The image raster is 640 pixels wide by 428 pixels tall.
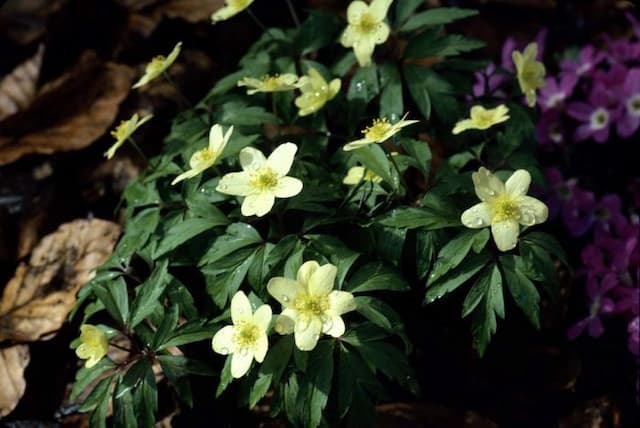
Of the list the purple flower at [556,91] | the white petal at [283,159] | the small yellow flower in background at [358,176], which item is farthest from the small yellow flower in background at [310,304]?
the purple flower at [556,91]

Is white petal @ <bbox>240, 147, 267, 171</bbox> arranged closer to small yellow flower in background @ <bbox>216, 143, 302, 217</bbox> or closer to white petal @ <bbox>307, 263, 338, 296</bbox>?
small yellow flower in background @ <bbox>216, 143, 302, 217</bbox>

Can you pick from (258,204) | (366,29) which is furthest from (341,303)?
(366,29)

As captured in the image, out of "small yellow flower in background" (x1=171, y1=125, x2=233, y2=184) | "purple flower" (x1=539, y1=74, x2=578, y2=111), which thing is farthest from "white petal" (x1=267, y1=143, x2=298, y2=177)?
"purple flower" (x1=539, y1=74, x2=578, y2=111)

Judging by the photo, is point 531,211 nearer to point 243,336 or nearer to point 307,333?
point 307,333

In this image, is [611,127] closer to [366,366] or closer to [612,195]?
[612,195]

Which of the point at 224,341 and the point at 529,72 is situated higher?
the point at 224,341

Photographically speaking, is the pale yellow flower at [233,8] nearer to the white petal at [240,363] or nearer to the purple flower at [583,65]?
the white petal at [240,363]

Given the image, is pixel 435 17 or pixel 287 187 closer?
pixel 287 187

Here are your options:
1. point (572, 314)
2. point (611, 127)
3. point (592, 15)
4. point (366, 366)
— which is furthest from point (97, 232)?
point (592, 15)
